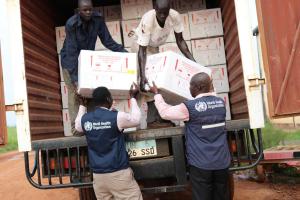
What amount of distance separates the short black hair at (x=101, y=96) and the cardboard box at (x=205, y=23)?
1.85 m

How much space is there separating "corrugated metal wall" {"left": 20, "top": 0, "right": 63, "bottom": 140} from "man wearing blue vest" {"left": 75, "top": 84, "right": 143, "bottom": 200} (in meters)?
0.78

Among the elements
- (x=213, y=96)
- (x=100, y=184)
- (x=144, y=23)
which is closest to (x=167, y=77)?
(x=213, y=96)

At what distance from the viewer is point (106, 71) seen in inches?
157

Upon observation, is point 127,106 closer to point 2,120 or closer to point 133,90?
point 133,90

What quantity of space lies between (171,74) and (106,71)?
0.60m

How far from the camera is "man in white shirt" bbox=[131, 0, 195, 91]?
4270mm

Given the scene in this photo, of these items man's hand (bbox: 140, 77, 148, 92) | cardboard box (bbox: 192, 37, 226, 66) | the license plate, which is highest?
cardboard box (bbox: 192, 37, 226, 66)

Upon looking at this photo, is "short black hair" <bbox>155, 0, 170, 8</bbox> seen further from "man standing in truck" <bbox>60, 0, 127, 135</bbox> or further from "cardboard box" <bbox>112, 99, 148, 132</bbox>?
"cardboard box" <bbox>112, 99, 148, 132</bbox>

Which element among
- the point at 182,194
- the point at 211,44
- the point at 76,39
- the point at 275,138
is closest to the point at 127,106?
the point at 76,39

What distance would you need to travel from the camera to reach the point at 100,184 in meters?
3.57

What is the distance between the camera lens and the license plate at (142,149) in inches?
149

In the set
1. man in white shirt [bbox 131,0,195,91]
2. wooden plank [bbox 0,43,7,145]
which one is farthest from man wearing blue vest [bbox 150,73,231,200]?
wooden plank [bbox 0,43,7,145]

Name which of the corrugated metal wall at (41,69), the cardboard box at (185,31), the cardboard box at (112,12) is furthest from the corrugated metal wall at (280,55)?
the corrugated metal wall at (41,69)

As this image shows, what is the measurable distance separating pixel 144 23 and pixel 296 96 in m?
1.67
